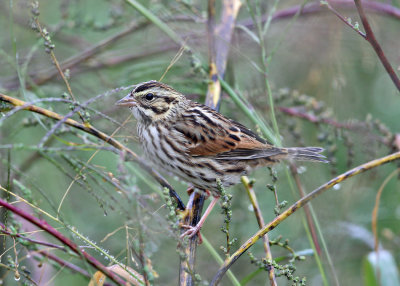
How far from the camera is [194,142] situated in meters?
3.75

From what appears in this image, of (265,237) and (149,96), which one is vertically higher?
(149,96)

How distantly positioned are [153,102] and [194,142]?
15.8 inches

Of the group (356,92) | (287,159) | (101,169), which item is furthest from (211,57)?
(356,92)

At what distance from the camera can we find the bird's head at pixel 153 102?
11.9 ft

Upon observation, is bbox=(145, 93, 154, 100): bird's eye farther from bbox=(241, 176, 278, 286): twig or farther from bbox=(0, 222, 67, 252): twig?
bbox=(0, 222, 67, 252): twig

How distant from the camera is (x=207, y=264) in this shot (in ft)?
15.3

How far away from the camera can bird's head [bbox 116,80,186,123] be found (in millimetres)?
3628

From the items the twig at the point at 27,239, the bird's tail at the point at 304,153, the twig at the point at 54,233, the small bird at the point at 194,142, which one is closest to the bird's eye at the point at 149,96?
the small bird at the point at 194,142

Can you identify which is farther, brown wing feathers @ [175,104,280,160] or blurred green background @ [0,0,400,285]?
blurred green background @ [0,0,400,285]

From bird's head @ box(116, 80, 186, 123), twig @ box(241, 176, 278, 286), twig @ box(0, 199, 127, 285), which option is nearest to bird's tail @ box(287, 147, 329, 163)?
twig @ box(241, 176, 278, 286)

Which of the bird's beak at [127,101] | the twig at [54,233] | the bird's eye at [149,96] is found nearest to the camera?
the twig at [54,233]

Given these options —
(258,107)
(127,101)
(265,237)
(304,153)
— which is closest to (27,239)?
(265,237)

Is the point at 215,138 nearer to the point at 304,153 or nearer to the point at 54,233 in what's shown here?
the point at 304,153

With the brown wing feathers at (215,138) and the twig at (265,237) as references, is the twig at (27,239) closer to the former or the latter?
the twig at (265,237)
